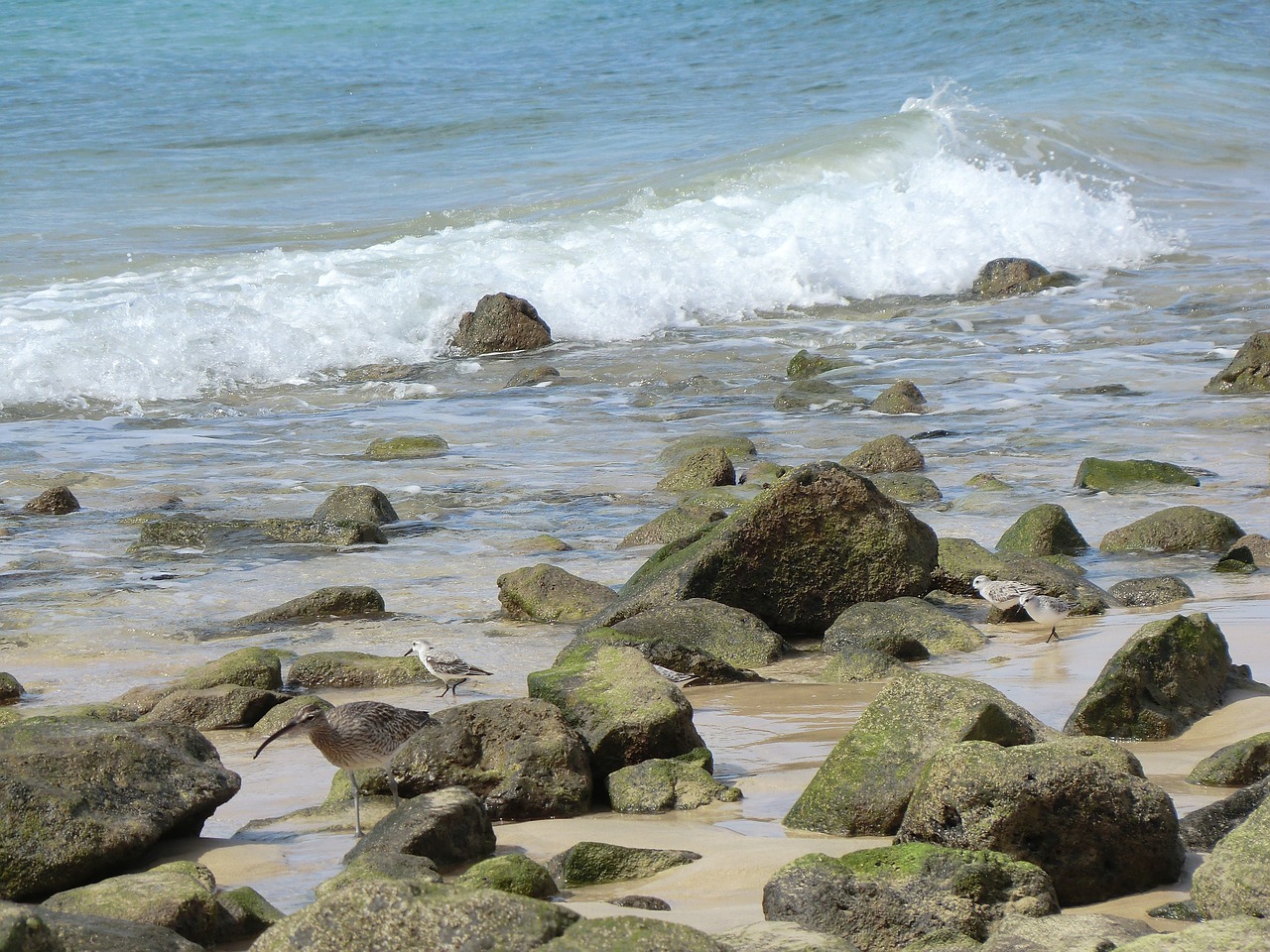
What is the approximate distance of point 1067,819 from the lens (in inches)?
118

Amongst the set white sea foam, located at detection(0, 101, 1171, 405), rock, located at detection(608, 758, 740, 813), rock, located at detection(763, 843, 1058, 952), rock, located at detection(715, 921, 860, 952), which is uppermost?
white sea foam, located at detection(0, 101, 1171, 405)

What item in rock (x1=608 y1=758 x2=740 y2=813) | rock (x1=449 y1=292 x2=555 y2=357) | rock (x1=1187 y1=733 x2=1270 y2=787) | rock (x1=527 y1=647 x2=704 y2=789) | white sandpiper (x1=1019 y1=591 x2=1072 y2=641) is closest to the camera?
rock (x1=1187 y1=733 x2=1270 y2=787)

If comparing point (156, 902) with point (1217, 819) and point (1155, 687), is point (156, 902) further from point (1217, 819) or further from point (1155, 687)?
point (1155, 687)

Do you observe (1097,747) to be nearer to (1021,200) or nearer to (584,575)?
(584,575)

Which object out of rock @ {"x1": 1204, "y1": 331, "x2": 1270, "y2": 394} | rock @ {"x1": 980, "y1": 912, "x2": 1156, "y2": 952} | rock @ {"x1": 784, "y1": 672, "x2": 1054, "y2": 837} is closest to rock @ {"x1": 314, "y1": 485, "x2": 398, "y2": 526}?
rock @ {"x1": 784, "y1": 672, "x2": 1054, "y2": 837}

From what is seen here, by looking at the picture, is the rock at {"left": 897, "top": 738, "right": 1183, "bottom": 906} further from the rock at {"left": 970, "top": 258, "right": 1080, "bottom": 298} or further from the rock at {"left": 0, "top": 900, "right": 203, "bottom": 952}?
the rock at {"left": 970, "top": 258, "right": 1080, "bottom": 298}

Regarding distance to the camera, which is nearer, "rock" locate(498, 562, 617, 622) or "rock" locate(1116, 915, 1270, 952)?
"rock" locate(1116, 915, 1270, 952)

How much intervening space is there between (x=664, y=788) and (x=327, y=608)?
2.70m

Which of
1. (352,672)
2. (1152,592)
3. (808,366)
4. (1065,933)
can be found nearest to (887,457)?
(1152,592)

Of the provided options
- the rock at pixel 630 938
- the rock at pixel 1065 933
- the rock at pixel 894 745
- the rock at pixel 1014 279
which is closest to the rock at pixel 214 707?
the rock at pixel 894 745

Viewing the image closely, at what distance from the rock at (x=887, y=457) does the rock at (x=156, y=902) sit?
5895mm

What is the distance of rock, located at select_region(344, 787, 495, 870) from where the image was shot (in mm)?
3234

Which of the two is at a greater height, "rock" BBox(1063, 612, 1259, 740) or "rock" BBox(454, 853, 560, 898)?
"rock" BBox(454, 853, 560, 898)

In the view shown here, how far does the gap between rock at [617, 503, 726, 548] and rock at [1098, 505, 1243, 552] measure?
70.4 inches
